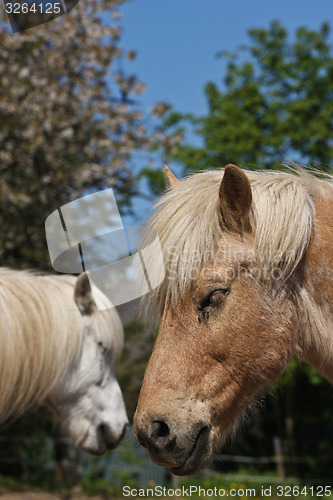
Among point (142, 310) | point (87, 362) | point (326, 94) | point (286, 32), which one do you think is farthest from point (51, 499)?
point (286, 32)

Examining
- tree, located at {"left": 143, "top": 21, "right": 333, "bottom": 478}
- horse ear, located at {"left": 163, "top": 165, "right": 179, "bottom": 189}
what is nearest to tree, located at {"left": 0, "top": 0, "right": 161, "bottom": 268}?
tree, located at {"left": 143, "top": 21, "right": 333, "bottom": 478}

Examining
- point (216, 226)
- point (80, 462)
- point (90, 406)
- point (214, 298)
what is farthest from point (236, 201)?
point (80, 462)

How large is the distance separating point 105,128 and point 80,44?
1890mm

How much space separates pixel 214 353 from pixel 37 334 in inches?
88.2

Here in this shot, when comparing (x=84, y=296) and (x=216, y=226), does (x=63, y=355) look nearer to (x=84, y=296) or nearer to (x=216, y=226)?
(x=84, y=296)

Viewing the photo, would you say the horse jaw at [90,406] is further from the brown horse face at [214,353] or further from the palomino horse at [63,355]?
the brown horse face at [214,353]

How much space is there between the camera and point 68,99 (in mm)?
10258

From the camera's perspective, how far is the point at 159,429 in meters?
1.81

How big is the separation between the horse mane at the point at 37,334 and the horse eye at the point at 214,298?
2071 mm

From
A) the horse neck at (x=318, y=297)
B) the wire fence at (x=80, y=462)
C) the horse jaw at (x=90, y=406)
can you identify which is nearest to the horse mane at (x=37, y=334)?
the horse jaw at (x=90, y=406)

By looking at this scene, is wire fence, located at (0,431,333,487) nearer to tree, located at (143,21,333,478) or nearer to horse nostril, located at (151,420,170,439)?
tree, located at (143,21,333,478)

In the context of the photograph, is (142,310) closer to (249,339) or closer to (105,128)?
(249,339)

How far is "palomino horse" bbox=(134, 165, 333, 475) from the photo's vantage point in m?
1.89

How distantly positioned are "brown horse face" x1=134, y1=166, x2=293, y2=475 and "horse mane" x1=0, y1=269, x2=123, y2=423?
1969 mm
